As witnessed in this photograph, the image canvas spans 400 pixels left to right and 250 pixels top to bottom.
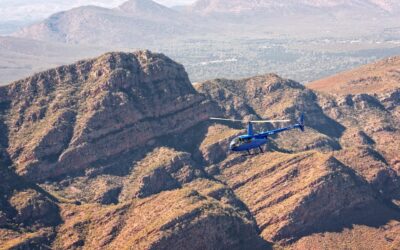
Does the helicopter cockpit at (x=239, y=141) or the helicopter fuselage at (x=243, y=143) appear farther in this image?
the helicopter fuselage at (x=243, y=143)

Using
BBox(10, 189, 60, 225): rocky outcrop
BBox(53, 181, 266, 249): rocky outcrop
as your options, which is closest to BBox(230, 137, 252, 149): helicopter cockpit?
BBox(53, 181, 266, 249): rocky outcrop

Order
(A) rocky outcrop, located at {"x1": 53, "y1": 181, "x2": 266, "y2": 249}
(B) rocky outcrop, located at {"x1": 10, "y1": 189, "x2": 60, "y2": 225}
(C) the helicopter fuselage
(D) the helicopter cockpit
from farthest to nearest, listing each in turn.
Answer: (B) rocky outcrop, located at {"x1": 10, "y1": 189, "x2": 60, "y2": 225} < (A) rocky outcrop, located at {"x1": 53, "y1": 181, "x2": 266, "y2": 249} < (C) the helicopter fuselage < (D) the helicopter cockpit

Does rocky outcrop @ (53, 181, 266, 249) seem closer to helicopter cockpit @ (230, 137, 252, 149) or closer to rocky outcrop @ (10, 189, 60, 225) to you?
rocky outcrop @ (10, 189, 60, 225)

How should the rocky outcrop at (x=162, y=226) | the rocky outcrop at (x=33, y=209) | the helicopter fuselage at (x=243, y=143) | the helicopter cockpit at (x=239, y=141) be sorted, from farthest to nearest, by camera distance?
the rocky outcrop at (x=33, y=209) < the rocky outcrop at (x=162, y=226) < the helicopter fuselage at (x=243, y=143) < the helicopter cockpit at (x=239, y=141)

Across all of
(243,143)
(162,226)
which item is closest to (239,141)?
(243,143)

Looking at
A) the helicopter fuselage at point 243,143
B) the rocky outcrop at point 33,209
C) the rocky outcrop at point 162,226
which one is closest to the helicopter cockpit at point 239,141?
the helicopter fuselage at point 243,143

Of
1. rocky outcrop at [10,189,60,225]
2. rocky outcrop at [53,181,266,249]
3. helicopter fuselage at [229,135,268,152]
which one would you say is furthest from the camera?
rocky outcrop at [10,189,60,225]

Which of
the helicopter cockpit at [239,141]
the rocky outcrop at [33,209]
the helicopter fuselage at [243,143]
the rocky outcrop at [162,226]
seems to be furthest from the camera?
the rocky outcrop at [33,209]

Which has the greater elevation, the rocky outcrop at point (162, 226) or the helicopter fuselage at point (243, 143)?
the helicopter fuselage at point (243, 143)

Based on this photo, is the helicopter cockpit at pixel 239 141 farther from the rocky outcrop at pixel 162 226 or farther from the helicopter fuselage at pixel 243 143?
the rocky outcrop at pixel 162 226

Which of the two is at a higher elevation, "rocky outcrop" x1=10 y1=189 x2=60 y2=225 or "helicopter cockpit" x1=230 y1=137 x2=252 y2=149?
"helicopter cockpit" x1=230 y1=137 x2=252 y2=149

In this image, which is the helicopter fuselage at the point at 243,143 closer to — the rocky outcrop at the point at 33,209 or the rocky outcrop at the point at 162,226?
the rocky outcrop at the point at 162,226

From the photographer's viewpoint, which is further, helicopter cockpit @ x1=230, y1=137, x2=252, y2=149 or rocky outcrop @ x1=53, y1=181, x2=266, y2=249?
rocky outcrop @ x1=53, y1=181, x2=266, y2=249
